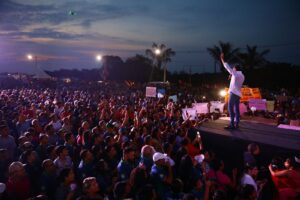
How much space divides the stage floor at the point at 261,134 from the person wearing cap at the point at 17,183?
4.72 metres

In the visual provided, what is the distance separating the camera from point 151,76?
55.3 m

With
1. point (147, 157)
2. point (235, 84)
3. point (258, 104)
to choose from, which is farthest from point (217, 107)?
point (147, 157)

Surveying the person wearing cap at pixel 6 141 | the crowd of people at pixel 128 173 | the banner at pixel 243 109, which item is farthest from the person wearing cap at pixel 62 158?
the banner at pixel 243 109

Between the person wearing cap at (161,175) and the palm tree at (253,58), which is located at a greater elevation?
the palm tree at (253,58)

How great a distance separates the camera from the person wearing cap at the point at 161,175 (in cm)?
556

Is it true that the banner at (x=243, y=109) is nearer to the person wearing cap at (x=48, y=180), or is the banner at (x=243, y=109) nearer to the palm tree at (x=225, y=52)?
the person wearing cap at (x=48, y=180)

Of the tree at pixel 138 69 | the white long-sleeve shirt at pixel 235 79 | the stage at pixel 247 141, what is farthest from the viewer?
the tree at pixel 138 69

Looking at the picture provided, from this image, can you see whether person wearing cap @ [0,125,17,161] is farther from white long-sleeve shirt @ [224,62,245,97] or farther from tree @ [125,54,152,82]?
tree @ [125,54,152,82]

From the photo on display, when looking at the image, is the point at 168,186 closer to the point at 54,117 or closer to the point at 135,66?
the point at 54,117

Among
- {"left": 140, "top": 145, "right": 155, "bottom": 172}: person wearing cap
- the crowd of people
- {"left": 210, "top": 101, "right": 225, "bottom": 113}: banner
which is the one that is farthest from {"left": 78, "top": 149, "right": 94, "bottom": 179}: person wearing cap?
{"left": 210, "top": 101, "right": 225, "bottom": 113}: banner

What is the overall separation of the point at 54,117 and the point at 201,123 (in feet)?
14.3

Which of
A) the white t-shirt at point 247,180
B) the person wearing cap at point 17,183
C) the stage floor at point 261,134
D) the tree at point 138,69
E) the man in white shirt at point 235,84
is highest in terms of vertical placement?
the tree at point 138,69

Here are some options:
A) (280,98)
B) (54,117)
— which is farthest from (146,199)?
(280,98)

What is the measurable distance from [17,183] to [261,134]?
564 cm
